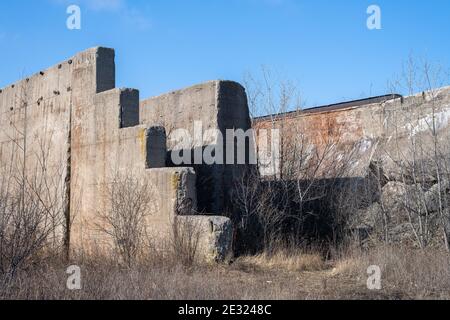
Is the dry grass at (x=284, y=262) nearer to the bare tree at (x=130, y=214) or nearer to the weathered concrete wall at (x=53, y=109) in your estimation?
the bare tree at (x=130, y=214)

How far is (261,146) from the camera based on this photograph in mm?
14289

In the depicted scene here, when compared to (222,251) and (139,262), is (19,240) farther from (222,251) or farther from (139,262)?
(222,251)

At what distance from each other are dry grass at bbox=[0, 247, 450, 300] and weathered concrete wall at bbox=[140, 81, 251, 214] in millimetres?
1821

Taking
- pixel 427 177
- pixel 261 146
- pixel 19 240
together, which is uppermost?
pixel 261 146

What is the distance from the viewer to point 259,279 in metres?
7.20

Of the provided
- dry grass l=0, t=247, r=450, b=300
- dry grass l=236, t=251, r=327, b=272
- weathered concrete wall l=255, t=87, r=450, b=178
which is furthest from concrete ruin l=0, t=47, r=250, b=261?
weathered concrete wall l=255, t=87, r=450, b=178

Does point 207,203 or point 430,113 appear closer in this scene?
point 207,203

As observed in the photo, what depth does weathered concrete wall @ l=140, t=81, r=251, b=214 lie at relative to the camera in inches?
397

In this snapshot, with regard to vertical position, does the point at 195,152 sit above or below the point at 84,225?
above

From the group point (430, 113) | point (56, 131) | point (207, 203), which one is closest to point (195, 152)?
point (207, 203)

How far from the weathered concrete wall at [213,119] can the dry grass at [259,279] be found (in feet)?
5.97

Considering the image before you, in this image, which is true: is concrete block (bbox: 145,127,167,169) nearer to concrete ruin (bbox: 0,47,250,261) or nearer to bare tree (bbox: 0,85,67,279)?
concrete ruin (bbox: 0,47,250,261)
